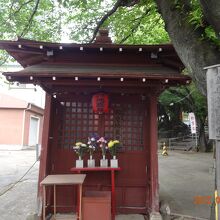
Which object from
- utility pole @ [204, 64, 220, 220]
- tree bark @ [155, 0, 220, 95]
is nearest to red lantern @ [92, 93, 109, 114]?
tree bark @ [155, 0, 220, 95]

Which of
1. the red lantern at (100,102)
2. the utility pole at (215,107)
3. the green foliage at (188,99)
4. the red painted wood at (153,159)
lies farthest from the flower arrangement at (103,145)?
the green foliage at (188,99)

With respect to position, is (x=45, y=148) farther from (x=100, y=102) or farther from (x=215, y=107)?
(x=215, y=107)

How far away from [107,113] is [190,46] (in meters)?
2.92

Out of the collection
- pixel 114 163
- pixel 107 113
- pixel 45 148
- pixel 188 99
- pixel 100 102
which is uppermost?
pixel 188 99

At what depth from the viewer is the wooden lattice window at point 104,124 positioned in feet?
21.0

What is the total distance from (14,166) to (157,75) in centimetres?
1034

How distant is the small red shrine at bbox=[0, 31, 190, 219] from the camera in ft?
19.7

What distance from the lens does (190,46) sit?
4008 millimetres

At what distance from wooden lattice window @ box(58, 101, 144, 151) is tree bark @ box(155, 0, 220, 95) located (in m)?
2.46

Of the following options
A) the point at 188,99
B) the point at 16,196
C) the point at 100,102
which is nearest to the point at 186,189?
the point at 100,102

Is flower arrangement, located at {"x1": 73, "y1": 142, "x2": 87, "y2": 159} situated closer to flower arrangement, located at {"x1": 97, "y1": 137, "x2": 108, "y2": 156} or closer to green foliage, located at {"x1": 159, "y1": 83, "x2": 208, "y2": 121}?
flower arrangement, located at {"x1": 97, "y1": 137, "x2": 108, "y2": 156}

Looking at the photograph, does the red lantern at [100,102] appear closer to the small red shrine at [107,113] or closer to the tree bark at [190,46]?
the small red shrine at [107,113]

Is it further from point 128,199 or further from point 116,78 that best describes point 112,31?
point 128,199

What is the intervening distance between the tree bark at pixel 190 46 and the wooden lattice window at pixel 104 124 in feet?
8.06
